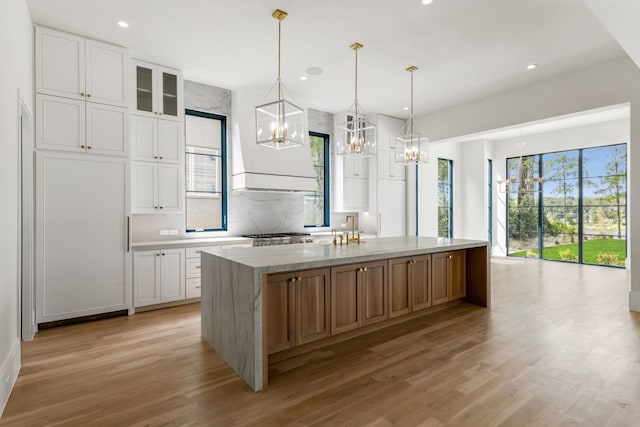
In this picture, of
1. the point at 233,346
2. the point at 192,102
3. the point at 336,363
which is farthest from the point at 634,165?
the point at 192,102

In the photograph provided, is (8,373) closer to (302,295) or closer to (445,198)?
(302,295)

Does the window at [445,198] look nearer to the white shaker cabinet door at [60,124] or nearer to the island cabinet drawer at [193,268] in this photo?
the island cabinet drawer at [193,268]

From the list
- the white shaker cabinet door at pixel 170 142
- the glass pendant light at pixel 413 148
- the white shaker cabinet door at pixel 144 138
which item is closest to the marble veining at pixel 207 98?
the white shaker cabinet door at pixel 170 142

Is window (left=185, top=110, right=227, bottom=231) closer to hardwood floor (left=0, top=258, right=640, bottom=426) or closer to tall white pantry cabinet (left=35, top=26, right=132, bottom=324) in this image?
tall white pantry cabinet (left=35, top=26, right=132, bottom=324)

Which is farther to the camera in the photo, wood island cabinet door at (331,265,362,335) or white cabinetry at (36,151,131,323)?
white cabinetry at (36,151,131,323)

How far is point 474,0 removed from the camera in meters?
3.20

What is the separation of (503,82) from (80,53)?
5.62 m

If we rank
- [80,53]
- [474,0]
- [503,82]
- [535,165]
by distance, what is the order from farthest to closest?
[535,165]
[503,82]
[80,53]
[474,0]

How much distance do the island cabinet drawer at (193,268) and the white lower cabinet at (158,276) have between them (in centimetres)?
7

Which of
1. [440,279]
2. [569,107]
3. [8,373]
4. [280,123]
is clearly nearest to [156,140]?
[280,123]

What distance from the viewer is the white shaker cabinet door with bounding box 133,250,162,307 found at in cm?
423

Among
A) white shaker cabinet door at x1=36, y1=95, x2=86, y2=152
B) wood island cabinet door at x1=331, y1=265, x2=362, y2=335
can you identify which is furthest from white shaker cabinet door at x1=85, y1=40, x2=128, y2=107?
wood island cabinet door at x1=331, y1=265, x2=362, y2=335

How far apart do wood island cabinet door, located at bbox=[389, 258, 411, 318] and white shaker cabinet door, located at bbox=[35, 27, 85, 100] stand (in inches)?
155

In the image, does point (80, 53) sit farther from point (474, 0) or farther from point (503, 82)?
point (503, 82)
